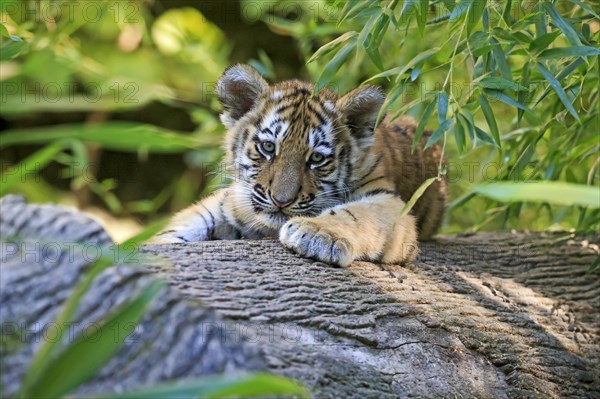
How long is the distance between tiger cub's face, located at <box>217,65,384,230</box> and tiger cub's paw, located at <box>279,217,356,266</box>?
34 cm

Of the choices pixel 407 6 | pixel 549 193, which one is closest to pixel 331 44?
pixel 407 6

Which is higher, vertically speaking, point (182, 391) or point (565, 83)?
point (565, 83)

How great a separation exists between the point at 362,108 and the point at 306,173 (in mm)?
399

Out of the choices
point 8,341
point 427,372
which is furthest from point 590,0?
A: point 8,341

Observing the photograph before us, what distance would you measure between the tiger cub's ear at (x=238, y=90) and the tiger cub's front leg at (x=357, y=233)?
610 mm

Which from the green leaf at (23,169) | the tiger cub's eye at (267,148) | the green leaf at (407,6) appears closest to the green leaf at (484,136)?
the green leaf at (407,6)

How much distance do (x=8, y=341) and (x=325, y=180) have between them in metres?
1.65

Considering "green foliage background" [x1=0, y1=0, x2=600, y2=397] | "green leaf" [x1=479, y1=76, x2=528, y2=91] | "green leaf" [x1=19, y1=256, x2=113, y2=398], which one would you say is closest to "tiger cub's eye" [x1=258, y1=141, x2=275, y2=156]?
"green foliage background" [x1=0, y1=0, x2=600, y2=397]

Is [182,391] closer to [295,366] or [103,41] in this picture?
[295,366]

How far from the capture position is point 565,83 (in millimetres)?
2770

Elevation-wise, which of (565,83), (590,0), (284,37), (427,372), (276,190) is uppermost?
(284,37)

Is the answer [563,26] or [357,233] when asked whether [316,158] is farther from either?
[563,26]

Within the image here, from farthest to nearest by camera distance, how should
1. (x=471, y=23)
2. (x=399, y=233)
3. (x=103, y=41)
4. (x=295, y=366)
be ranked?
(x=103, y=41), (x=399, y=233), (x=471, y=23), (x=295, y=366)

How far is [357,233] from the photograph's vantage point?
257 cm
